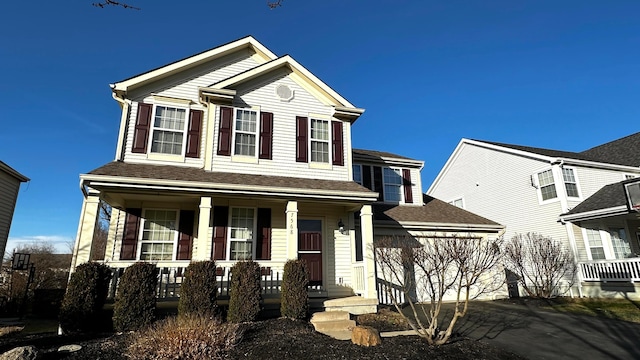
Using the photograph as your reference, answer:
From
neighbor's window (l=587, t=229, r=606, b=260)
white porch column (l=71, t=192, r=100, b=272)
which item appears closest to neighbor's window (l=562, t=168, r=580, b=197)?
neighbor's window (l=587, t=229, r=606, b=260)

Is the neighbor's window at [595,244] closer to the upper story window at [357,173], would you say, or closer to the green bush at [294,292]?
the upper story window at [357,173]

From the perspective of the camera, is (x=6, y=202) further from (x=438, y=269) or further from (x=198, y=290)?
(x=438, y=269)

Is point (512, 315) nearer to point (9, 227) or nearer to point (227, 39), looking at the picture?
point (227, 39)

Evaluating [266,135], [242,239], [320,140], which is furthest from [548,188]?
[242,239]

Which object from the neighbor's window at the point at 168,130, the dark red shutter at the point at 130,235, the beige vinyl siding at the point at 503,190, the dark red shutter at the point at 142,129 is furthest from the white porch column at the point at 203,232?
the beige vinyl siding at the point at 503,190

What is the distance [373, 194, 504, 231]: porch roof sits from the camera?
12.6 m

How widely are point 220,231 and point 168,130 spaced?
3.66 meters

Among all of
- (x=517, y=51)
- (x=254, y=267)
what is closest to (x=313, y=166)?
(x=254, y=267)

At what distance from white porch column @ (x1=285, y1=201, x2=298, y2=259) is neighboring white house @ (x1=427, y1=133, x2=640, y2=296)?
1243 cm

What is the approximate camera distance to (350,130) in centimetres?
1211

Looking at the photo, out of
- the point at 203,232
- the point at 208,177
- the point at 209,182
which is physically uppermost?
the point at 208,177

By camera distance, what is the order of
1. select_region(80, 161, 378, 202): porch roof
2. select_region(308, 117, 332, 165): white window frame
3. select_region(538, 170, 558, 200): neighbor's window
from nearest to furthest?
select_region(80, 161, 378, 202): porch roof → select_region(308, 117, 332, 165): white window frame → select_region(538, 170, 558, 200): neighbor's window

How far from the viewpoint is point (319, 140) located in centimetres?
1159

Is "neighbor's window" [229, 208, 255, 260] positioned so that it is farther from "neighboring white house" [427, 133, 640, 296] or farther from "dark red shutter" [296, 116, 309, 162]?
"neighboring white house" [427, 133, 640, 296]
